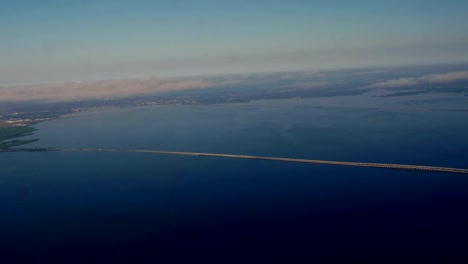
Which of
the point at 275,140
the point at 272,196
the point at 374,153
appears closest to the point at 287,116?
the point at 275,140

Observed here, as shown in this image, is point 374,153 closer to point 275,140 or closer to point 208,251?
point 275,140

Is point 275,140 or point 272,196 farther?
point 275,140

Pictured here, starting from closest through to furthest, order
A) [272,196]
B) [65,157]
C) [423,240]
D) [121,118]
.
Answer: [423,240], [272,196], [65,157], [121,118]

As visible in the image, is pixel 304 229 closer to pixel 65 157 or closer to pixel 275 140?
pixel 275 140

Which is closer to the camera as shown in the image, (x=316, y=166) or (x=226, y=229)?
(x=226, y=229)

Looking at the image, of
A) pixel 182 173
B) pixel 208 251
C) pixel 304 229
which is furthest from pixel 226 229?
pixel 182 173

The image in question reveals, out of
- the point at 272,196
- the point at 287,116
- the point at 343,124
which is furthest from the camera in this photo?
the point at 287,116
